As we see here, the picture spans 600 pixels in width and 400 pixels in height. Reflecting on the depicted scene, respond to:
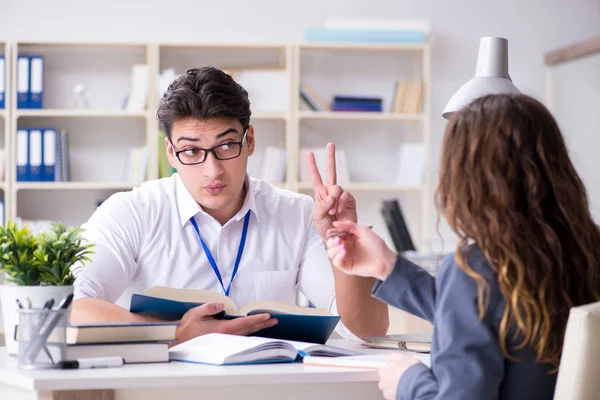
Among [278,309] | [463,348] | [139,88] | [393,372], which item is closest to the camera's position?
[463,348]

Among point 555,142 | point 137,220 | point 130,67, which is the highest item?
point 130,67

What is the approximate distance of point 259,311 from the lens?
1.71m

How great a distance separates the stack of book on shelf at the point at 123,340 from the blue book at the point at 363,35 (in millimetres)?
3583

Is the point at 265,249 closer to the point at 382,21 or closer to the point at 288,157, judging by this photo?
the point at 288,157

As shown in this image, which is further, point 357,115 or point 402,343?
point 357,115

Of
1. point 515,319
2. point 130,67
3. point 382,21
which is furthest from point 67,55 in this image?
point 515,319

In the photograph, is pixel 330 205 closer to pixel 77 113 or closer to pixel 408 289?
pixel 408 289

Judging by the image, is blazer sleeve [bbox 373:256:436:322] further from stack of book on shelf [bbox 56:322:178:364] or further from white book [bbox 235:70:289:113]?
white book [bbox 235:70:289:113]

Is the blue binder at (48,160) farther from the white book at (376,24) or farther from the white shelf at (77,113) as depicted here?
the white book at (376,24)

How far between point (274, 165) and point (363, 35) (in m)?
0.89

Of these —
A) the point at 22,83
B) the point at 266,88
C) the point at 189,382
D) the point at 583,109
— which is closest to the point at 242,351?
the point at 189,382

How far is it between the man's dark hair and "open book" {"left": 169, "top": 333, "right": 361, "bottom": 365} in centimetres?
73

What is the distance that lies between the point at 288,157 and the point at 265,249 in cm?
253

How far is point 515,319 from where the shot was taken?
1.26 m
